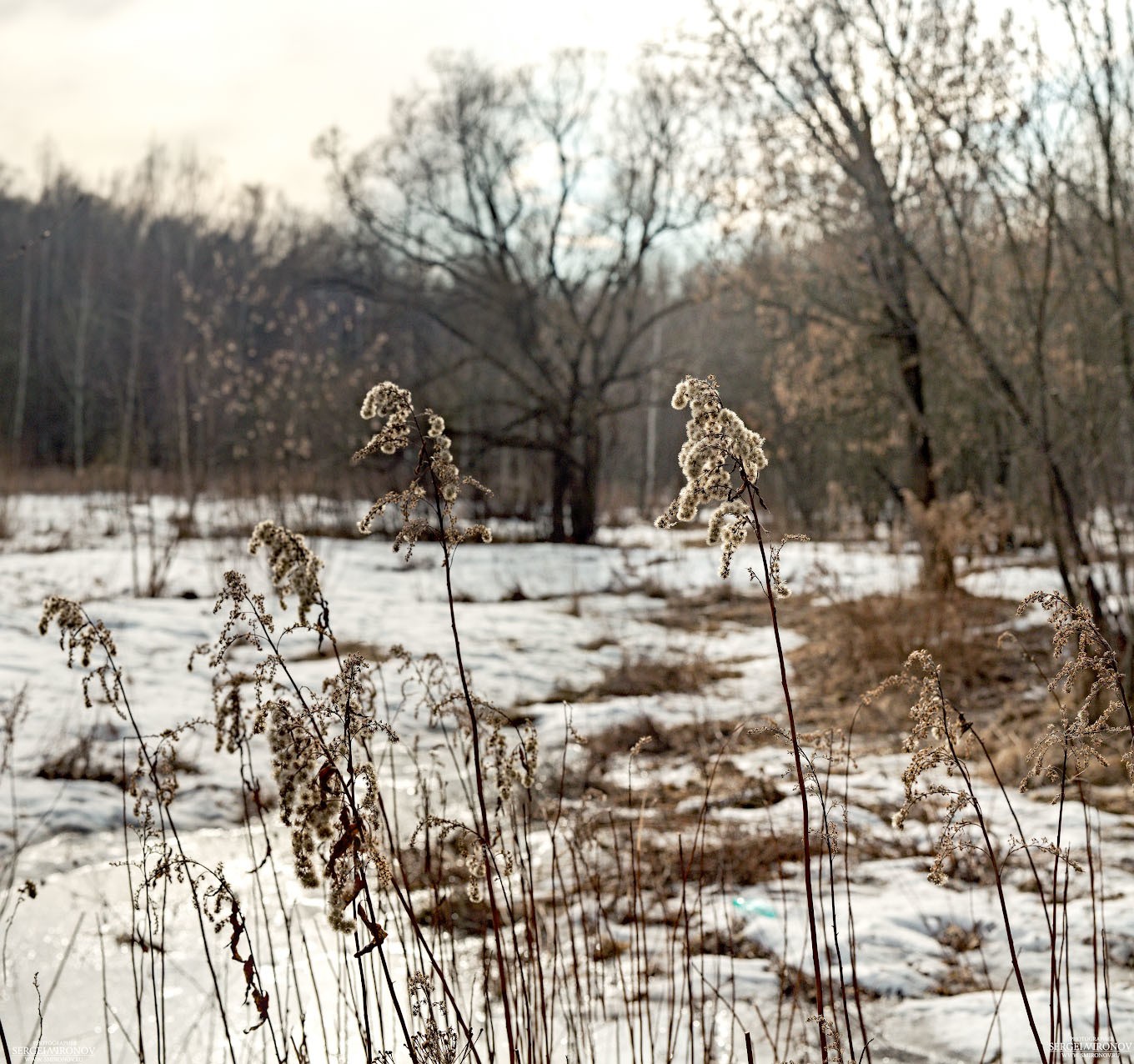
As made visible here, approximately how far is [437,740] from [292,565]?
4054mm

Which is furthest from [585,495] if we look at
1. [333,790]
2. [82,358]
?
[82,358]

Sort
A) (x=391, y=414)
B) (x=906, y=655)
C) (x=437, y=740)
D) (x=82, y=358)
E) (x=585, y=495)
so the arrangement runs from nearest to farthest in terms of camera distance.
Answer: (x=391, y=414) → (x=437, y=740) → (x=906, y=655) → (x=585, y=495) → (x=82, y=358)

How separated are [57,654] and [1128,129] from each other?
650 cm

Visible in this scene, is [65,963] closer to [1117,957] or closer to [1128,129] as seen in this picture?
[1117,957]

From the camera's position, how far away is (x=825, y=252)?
36.3ft

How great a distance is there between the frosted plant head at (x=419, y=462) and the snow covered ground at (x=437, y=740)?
40.7 inches

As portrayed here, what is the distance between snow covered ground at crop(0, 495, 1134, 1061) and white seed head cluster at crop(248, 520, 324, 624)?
3.59 feet

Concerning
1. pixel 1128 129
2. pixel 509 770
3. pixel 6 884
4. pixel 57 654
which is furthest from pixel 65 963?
pixel 1128 129

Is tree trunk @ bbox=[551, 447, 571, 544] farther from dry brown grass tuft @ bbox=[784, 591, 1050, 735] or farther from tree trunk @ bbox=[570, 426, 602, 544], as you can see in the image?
dry brown grass tuft @ bbox=[784, 591, 1050, 735]

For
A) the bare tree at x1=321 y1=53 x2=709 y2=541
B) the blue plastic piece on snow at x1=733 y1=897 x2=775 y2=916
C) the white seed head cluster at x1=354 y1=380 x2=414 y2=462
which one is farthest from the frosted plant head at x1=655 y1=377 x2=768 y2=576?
the bare tree at x1=321 y1=53 x2=709 y2=541

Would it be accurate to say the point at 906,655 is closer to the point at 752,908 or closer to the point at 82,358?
the point at 752,908

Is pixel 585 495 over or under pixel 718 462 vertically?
over

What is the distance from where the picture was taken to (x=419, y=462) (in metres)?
1.37

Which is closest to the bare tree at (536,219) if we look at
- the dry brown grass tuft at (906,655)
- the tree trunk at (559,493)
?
the tree trunk at (559,493)
